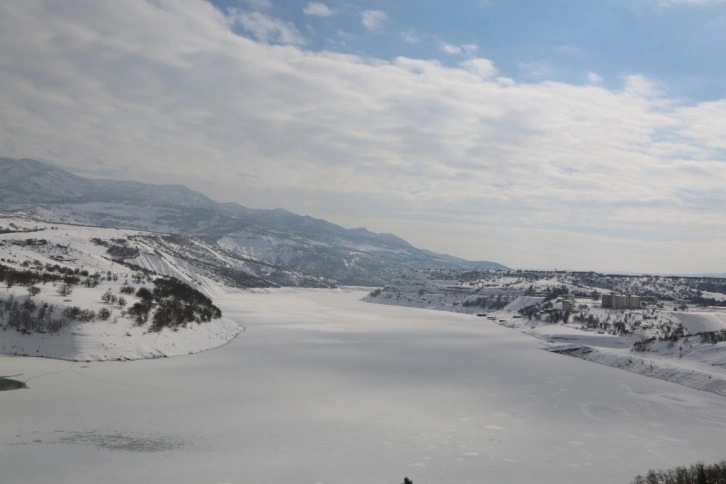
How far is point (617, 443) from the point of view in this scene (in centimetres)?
2886

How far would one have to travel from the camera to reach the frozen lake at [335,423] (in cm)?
2189

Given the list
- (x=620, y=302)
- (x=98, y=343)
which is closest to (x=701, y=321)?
(x=620, y=302)

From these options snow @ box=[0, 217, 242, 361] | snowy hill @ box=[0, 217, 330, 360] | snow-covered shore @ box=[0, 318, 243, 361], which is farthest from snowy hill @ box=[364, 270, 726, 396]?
snow-covered shore @ box=[0, 318, 243, 361]

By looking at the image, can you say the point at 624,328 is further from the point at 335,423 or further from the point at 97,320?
the point at 97,320

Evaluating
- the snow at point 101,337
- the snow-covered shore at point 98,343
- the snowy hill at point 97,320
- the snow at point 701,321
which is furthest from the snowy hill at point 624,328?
the snow-covered shore at point 98,343

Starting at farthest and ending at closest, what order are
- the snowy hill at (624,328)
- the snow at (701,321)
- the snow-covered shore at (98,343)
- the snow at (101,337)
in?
the snow at (701,321) < the snowy hill at (624,328) < the snow at (101,337) < the snow-covered shore at (98,343)

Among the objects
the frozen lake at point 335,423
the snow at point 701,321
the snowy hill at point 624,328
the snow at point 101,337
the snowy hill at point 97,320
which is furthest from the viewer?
the snow at point 701,321

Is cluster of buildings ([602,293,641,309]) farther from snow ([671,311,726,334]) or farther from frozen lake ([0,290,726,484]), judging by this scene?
frozen lake ([0,290,726,484])

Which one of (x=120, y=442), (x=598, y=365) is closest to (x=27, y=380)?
(x=120, y=442)

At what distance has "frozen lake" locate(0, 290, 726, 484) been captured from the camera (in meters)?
21.9

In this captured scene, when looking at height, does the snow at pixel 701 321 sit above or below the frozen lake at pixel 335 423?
above

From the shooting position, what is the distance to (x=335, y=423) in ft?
96.5

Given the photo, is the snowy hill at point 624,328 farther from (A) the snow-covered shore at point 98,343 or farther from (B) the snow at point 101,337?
(A) the snow-covered shore at point 98,343

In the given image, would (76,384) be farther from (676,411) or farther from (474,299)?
(474,299)
